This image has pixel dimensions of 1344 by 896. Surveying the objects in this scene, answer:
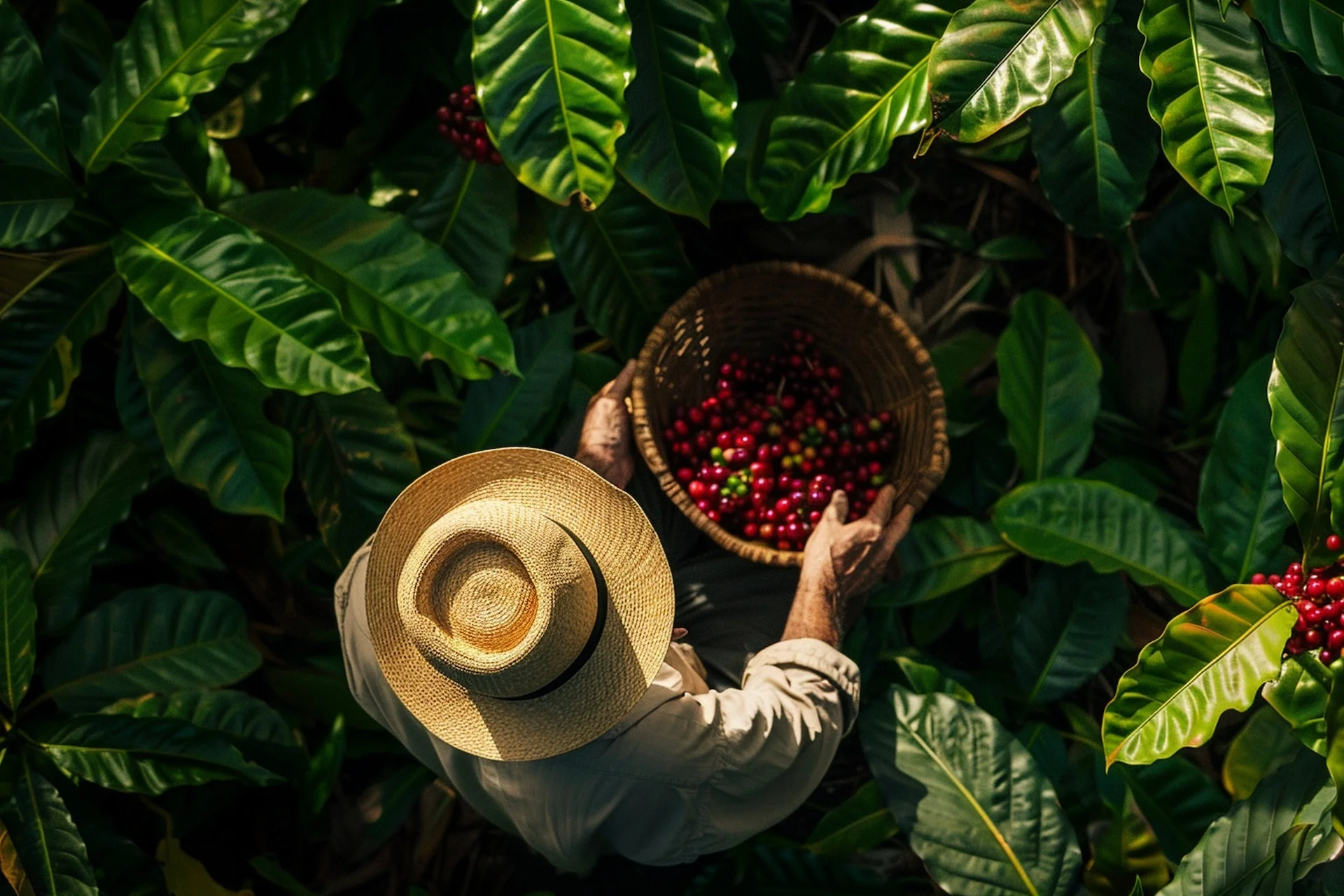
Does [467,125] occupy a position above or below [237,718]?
above

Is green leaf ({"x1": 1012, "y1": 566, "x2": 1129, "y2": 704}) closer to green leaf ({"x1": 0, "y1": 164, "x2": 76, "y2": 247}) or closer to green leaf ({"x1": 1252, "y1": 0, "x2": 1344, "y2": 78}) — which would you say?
green leaf ({"x1": 1252, "y1": 0, "x2": 1344, "y2": 78})

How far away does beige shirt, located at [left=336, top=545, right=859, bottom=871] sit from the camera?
1449mm

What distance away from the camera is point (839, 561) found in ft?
5.89

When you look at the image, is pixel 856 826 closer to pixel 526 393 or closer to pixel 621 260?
pixel 526 393

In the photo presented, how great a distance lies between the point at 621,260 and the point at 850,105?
514mm

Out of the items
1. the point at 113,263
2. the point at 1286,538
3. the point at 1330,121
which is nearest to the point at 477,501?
the point at 113,263

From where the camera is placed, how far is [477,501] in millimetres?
1429

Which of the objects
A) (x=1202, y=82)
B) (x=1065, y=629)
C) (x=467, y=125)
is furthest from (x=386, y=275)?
(x=1065, y=629)

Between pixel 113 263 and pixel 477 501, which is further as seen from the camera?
pixel 113 263

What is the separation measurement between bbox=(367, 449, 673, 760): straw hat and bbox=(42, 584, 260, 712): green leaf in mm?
664

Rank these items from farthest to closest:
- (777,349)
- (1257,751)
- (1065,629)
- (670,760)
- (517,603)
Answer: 1. (777,349)
2. (1065,629)
3. (1257,751)
4. (670,760)
5. (517,603)

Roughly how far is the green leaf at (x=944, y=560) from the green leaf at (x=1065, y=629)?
10 cm

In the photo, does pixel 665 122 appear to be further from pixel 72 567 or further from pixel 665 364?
pixel 72 567

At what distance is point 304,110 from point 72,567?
36.4 inches
